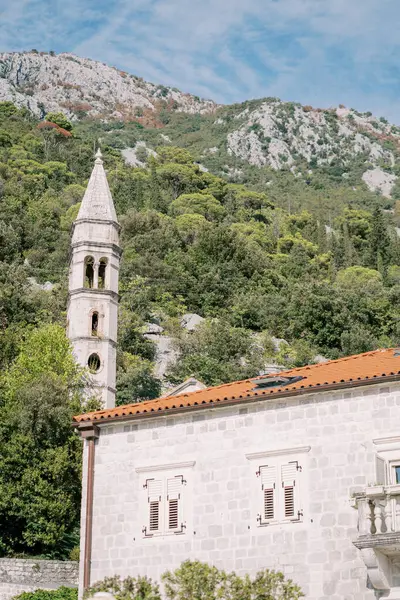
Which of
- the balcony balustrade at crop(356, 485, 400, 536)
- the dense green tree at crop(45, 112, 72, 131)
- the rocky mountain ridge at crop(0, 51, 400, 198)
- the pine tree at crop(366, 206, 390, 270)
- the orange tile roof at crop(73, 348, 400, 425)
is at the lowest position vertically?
the balcony balustrade at crop(356, 485, 400, 536)

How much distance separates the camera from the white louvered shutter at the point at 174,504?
2327 cm

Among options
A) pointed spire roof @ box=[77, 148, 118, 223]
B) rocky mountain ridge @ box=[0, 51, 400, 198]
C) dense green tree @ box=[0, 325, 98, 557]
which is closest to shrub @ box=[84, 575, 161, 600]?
dense green tree @ box=[0, 325, 98, 557]

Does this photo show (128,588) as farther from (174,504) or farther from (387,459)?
(387,459)

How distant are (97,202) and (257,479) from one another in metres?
33.6

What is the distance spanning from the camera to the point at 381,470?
2173 cm

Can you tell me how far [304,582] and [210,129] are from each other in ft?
532

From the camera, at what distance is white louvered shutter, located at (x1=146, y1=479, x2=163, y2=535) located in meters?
23.4

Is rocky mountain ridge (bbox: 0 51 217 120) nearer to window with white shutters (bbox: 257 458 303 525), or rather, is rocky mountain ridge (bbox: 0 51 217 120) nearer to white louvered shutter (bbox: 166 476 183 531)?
white louvered shutter (bbox: 166 476 183 531)

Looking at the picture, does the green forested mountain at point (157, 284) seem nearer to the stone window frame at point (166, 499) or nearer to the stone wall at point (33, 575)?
the stone wall at point (33, 575)

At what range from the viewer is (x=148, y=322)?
245 feet

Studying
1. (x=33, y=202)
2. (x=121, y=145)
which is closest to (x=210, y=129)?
(x=121, y=145)

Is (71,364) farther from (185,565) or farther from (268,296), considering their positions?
(268,296)

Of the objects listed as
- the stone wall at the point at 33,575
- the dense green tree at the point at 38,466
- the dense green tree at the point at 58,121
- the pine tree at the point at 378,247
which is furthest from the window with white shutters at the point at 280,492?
the dense green tree at the point at 58,121

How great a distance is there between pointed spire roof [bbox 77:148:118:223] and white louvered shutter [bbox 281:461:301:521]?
32.5 m
